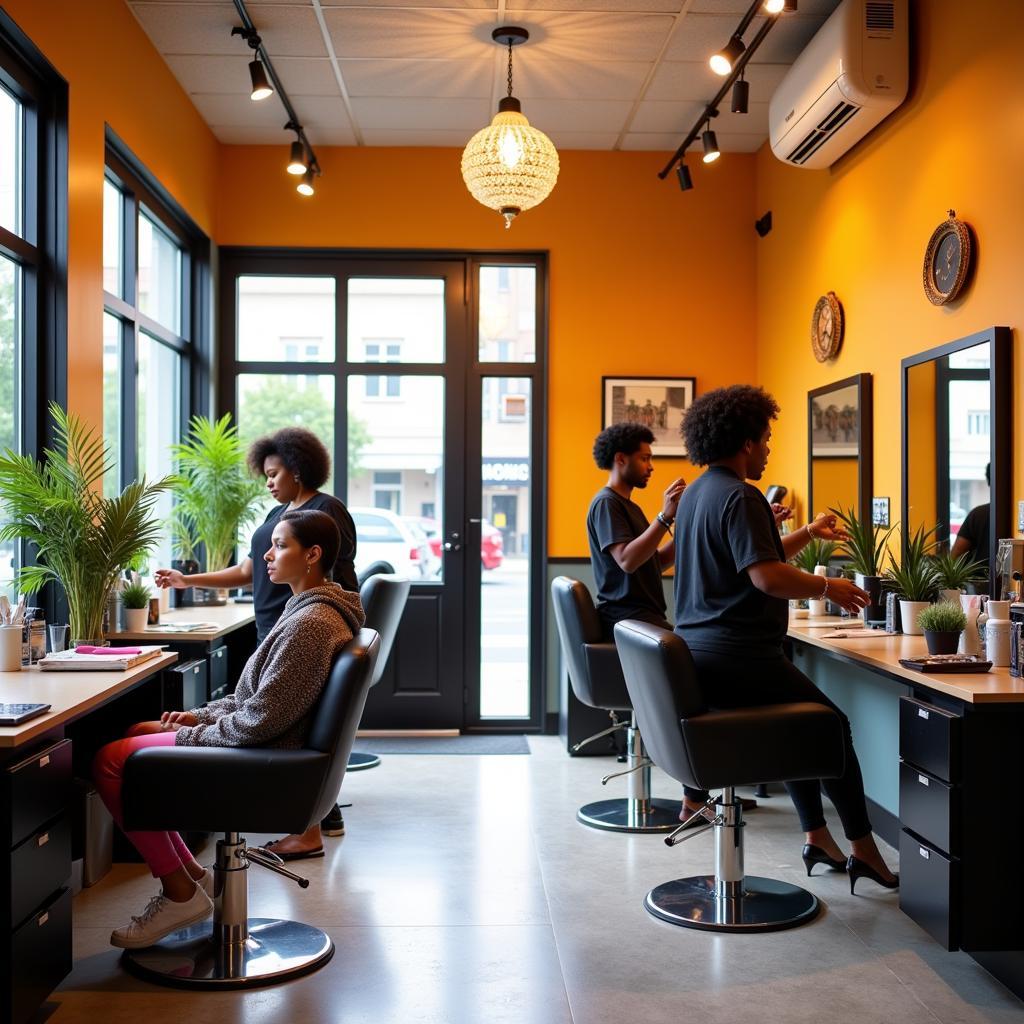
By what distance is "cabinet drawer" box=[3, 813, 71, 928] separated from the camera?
2.43 meters

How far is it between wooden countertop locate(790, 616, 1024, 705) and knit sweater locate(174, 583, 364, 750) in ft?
4.86

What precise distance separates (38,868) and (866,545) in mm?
2997

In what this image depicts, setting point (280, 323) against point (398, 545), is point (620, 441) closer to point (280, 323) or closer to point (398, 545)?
point (398, 545)

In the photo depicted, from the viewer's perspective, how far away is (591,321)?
20.9 ft

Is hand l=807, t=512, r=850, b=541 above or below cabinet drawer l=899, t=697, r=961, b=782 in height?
above

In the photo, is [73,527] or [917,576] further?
[917,576]

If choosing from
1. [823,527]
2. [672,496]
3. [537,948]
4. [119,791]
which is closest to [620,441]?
[672,496]

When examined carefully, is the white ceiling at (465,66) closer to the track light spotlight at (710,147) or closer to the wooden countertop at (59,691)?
the track light spotlight at (710,147)

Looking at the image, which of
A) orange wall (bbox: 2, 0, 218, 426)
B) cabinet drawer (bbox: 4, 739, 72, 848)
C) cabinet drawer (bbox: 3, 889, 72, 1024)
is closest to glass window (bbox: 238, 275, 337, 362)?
orange wall (bbox: 2, 0, 218, 426)

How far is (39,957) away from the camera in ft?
8.39

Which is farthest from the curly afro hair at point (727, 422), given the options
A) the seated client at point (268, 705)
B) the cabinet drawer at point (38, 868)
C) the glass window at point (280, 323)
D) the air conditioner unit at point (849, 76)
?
the glass window at point (280, 323)

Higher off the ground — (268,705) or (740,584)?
(740,584)

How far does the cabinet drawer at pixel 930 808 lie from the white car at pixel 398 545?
145 inches

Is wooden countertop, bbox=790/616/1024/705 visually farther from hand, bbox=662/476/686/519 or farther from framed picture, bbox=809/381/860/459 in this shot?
framed picture, bbox=809/381/860/459
